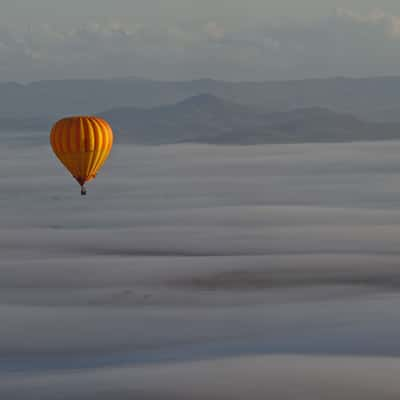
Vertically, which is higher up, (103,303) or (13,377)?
(103,303)

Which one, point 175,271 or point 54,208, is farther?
point 54,208

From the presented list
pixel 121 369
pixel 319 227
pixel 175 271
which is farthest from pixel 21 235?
pixel 121 369

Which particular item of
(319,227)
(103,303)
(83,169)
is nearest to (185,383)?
(103,303)

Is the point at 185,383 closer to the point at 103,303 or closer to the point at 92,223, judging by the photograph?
the point at 103,303

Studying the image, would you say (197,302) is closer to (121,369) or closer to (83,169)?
(83,169)

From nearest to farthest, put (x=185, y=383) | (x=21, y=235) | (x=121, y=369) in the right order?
(x=185, y=383) → (x=121, y=369) → (x=21, y=235)

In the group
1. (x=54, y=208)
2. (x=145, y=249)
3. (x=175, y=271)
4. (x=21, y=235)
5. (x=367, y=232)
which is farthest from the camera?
(x=54, y=208)

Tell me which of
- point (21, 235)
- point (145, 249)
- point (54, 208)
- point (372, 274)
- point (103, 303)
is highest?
point (54, 208)
